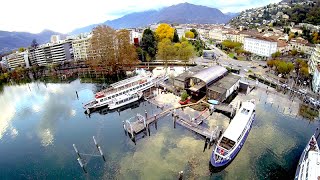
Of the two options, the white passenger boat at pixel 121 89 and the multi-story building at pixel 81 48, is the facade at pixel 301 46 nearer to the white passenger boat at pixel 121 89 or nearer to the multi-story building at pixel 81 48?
the white passenger boat at pixel 121 89

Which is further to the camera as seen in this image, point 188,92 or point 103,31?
point 103,31

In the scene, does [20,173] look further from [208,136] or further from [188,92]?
[188,92]

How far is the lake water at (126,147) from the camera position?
31.1m

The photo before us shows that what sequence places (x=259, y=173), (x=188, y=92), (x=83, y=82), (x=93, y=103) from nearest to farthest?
(x=259, y=173) → (x=93, y=103) → (x=188, y=92) → (x=83, y=82)

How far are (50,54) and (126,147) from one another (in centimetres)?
7654

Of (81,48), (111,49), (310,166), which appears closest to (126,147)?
(310,166)

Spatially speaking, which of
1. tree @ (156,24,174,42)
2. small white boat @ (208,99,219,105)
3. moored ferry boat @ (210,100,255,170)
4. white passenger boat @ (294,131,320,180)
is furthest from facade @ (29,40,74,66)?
white passenger boat @ (294,131,320,180)

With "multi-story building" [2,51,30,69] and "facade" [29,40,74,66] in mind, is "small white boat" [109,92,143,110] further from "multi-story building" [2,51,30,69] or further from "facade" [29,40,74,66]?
"multi-story building" [2,51,30,69]

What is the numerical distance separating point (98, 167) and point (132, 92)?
993 inches

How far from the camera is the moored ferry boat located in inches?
1216

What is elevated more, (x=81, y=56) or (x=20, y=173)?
(x=81, y=56)

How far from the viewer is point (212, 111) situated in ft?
151

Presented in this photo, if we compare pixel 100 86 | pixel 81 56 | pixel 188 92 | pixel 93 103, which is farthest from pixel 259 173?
Answer: pixel 81 56

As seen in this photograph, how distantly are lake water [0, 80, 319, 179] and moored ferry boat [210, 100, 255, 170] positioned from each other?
1231mm
